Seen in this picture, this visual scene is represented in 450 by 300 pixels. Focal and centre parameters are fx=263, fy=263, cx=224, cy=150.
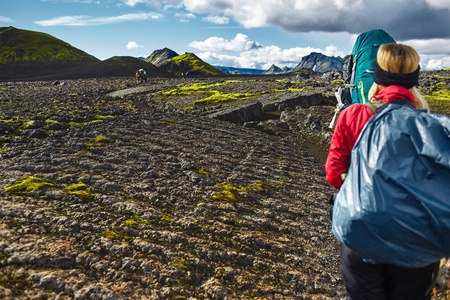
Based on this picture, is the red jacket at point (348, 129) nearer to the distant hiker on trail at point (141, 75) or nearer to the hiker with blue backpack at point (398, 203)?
the hiker with blue backpack at point (398, 203)

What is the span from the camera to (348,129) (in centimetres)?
384

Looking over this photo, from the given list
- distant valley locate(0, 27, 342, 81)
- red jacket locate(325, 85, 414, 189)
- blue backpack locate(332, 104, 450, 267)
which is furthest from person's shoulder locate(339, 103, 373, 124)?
distant valley locate(0, 27, 342, 81)

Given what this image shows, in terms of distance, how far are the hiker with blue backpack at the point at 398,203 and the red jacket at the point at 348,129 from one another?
192mm

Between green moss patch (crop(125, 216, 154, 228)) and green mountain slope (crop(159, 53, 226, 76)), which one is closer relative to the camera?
green moss patch (crop(125, 216, 154, 228))

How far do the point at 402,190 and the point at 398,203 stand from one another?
Result: 142 millimetres

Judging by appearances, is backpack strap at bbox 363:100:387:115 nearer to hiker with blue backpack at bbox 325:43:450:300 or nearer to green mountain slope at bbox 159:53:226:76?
hiker with blue backpack at bbox 325:43:450:300

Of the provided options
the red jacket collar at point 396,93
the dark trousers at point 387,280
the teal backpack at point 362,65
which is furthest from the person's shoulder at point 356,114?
the teal backpack at point 362,65

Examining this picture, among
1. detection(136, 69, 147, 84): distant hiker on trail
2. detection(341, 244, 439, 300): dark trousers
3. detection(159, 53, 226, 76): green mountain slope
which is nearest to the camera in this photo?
detection(341, 244, 439, 300): dark trousers

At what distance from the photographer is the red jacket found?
3.68 meters

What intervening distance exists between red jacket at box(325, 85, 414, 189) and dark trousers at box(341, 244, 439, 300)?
3.93 ft

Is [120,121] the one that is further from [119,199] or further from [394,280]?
[394,280]

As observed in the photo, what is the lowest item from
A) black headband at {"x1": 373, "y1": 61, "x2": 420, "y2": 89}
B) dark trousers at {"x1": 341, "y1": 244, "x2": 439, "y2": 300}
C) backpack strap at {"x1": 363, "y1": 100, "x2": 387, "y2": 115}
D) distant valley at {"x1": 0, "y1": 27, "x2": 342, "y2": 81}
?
dark trousers at {"x1": 341, "y1": 244, "x2": 439, "y2": 300}

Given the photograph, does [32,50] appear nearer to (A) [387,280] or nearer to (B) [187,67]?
(B) [187,67]

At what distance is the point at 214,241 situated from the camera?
7336mm
